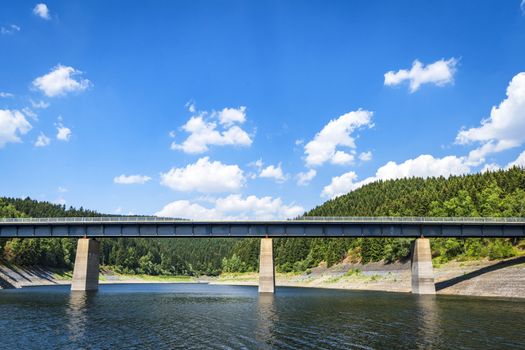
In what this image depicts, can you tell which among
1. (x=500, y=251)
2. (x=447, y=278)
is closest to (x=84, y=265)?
(x=447, y=278)

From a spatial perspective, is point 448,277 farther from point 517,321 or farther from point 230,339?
point 230,339

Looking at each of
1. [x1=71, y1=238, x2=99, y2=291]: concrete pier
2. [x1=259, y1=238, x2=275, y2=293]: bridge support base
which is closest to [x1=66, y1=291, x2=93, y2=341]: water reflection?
[x1=71, y1=238, x2=99, y2=291]: concrete pier

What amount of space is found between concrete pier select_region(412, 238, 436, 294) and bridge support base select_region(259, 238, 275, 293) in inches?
1106

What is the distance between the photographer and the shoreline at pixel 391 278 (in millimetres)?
73688

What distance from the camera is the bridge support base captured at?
282 feet

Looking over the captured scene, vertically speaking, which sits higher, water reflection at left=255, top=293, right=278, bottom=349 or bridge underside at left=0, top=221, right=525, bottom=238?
bridge underside at left=0, top=221, right=525, bottom=238

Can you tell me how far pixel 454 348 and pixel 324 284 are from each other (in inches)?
4020

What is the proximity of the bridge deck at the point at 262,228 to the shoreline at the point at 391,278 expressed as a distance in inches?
339

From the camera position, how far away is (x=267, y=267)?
87.0 metres

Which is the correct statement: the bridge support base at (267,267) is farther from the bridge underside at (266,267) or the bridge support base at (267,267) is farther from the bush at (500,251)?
the bush at (500,251)

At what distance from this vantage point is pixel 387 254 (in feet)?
386

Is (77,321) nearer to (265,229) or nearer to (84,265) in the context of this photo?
(265,229)

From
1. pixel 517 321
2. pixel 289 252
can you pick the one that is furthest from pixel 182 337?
pixel 289 252

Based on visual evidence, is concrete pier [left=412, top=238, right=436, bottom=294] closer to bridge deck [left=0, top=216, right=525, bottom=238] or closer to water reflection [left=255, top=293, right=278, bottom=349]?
bridge deck [left=0, top=216, right=525, bottom=238]
